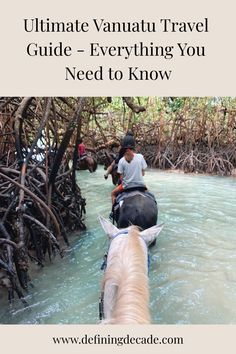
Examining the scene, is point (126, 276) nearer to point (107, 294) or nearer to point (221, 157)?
Result: point (107, 294)

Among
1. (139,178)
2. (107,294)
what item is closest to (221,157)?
(139,178)

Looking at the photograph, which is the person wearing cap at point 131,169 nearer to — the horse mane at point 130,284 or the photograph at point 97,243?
the photograph at point 97,243

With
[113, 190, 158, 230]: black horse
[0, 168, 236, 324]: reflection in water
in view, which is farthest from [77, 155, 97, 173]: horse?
[113, 190, 158, 230]: black horse

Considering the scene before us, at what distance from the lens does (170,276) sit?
4.84 meters

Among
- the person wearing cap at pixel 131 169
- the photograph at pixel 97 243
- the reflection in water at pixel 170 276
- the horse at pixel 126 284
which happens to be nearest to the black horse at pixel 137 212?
the photograph at pixel 97 243

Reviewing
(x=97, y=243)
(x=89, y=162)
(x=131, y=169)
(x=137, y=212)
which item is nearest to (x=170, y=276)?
(x=137, y=212)

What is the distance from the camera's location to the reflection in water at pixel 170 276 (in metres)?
3.96

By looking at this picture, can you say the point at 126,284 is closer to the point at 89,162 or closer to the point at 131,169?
the point at 131,169

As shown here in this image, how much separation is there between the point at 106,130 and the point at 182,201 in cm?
903

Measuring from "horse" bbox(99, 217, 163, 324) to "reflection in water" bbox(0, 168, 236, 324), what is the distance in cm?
117

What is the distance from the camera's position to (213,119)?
1590cm

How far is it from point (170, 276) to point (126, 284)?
2790 millimetres

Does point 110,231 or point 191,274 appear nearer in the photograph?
point 110,231
